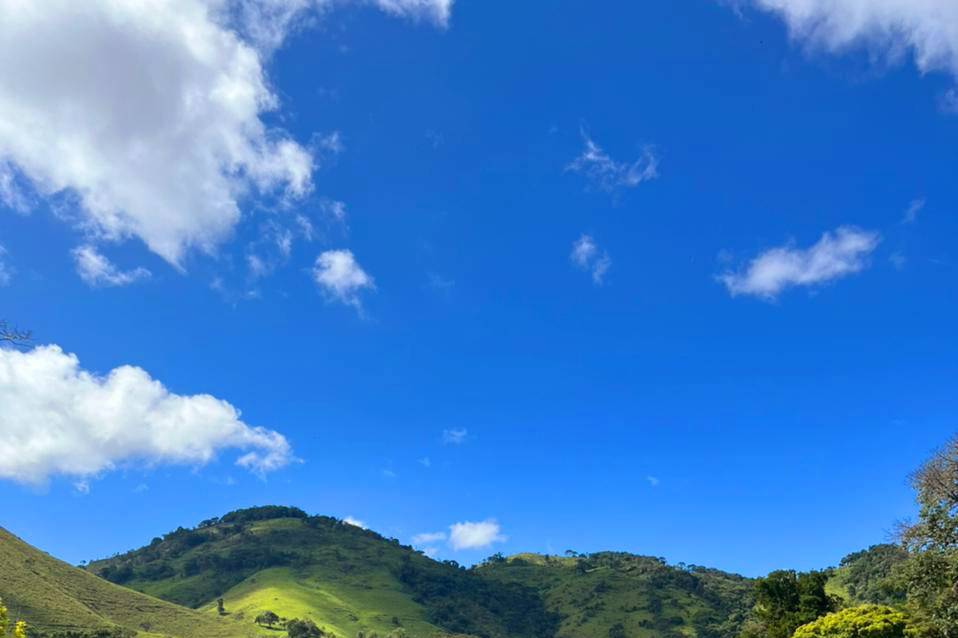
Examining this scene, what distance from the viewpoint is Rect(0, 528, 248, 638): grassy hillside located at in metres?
135

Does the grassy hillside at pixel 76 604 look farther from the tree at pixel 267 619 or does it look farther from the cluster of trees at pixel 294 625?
the cluster of trees at pixel 294 625

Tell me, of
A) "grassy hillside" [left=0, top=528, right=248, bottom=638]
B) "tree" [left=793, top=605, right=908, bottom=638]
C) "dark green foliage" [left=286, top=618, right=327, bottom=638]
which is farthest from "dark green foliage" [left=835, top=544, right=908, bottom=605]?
"grassy hillside" [left=0, top=528, right=248, bottom=638]

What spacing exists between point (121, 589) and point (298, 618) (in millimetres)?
49227

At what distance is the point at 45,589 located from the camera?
5950 inches

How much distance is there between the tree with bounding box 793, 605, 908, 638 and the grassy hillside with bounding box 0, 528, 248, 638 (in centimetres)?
12346

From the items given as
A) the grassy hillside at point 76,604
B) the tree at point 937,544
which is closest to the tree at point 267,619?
the grassy hillside at point 76,604

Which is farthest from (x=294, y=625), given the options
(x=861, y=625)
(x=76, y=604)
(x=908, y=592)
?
(x=908, y=592)

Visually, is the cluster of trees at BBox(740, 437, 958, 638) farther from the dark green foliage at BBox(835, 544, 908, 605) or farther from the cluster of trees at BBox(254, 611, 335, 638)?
the cluster of trees at BBox(254, 611, 335, 638)

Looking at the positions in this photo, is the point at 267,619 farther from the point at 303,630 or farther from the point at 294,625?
the point at 303,630

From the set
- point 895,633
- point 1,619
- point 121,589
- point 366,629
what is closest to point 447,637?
point 366,629

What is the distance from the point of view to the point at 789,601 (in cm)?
7725

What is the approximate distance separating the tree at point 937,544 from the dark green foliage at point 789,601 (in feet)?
132

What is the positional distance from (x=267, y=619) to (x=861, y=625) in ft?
539

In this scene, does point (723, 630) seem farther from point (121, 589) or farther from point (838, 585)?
point (121, 589)
